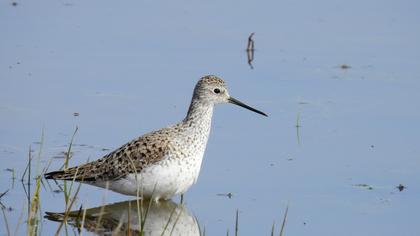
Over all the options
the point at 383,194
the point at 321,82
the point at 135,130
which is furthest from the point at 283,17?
the point at 383,194

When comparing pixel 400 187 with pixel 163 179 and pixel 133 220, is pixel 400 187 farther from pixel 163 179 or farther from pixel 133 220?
pixel 133 220

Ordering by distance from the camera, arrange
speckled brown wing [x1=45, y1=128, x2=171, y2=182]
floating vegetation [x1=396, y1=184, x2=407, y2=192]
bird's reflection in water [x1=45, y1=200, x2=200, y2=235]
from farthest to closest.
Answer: floating vegetation [x1=396, y1=184, x2=407, y2=192] → speckled brown wing [x1=45, y1=128, x2=171, y2=182] → bird's reflection in water [x1=45, y1=200, x2=200, y2=235]

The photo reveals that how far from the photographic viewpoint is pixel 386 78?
13.4 m

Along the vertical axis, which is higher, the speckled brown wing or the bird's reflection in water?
the speckled brown wing

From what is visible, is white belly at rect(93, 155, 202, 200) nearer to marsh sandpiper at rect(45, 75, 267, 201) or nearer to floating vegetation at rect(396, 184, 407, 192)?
marsh sandpiper at rect(45, 75, 267, 201)

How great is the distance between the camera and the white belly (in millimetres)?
9953

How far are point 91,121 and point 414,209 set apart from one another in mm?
3765

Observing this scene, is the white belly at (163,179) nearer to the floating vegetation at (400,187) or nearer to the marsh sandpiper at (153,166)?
the marsh sandpiper at (153,166)

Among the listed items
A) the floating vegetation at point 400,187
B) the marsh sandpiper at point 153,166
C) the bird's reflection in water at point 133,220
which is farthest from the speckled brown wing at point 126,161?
the floating vegetation at point 400,187

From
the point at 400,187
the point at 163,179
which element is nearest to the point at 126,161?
the point at 163,179

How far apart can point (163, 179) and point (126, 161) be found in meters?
0.43

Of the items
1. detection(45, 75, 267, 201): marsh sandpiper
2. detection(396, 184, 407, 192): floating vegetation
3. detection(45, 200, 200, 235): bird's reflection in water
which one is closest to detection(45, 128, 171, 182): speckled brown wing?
detection(45, 75, 267, 201): marsh sandpiper

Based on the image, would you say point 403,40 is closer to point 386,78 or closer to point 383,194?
point 386,78

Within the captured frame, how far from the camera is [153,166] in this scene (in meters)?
10.0
